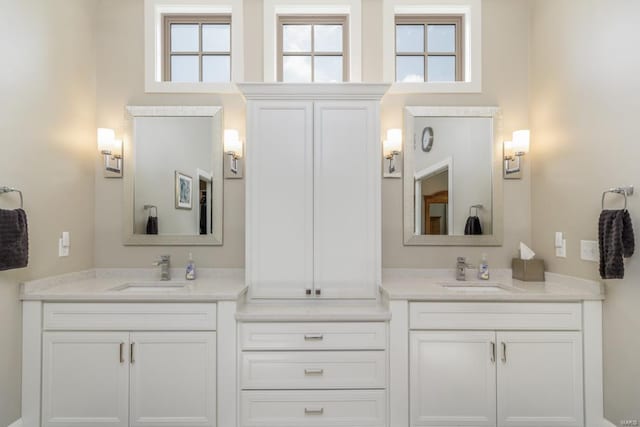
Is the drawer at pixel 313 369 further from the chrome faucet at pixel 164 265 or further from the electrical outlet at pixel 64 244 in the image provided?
the electrical outlet at pixel 64 244

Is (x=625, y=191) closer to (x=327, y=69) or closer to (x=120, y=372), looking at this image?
(x=327, y=69)

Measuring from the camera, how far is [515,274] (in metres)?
2.72

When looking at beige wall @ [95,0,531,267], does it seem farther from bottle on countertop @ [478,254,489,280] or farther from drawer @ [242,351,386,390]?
drawer @ [242,351,386,390]

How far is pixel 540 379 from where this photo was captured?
83.9 inches

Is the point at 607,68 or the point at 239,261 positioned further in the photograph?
the point at 239,261

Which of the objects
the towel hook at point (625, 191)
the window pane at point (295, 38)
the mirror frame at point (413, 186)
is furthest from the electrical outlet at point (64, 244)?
the towel hook at point (625, 191)

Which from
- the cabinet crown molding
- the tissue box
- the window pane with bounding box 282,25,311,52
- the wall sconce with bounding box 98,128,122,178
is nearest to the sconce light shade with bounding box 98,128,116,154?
the wall sconce with bounding box 98,128,122,178

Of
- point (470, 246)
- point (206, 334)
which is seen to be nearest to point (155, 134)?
point (206, 334)

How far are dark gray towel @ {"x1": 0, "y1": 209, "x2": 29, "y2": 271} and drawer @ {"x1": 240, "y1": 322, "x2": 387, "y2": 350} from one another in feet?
4.03

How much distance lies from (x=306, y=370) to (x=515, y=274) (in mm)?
1704

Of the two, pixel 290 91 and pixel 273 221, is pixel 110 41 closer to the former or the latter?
pixel 290 91

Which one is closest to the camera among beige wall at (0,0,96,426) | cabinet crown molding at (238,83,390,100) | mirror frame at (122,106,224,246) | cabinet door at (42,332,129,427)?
beige wall at (0,0,96,426)

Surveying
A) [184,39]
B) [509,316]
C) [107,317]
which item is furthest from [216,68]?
[509,316]

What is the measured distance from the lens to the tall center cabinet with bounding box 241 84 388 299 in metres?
2.38
